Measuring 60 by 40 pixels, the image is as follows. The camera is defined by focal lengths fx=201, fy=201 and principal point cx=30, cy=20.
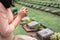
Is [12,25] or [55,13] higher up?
[12,25]

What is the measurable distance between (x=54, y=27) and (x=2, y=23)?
3.77 meters

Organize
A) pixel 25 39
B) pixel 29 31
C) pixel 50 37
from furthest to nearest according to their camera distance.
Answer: pixel 29 31 → pixel 50 37 → pixel 25 39

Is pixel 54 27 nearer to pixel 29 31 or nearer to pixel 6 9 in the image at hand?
pixel 29 31

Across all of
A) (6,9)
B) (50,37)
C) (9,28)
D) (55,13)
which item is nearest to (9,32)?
(9,28)

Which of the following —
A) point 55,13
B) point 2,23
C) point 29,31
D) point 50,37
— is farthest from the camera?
point 55,13

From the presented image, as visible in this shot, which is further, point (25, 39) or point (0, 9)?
point (25, 39)

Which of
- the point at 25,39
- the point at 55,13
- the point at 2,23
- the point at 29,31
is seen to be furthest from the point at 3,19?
the point at 55,13

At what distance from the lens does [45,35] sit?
440 centimetres

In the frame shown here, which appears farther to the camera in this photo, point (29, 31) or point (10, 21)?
point (29, 31)

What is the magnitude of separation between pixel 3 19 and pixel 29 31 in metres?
3.44

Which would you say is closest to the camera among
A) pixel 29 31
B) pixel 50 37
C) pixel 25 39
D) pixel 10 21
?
pixel 10 21

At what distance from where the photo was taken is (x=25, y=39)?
2.38 m

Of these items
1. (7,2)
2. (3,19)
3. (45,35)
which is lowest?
(45,35)

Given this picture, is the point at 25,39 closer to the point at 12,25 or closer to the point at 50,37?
the point at 12,25
